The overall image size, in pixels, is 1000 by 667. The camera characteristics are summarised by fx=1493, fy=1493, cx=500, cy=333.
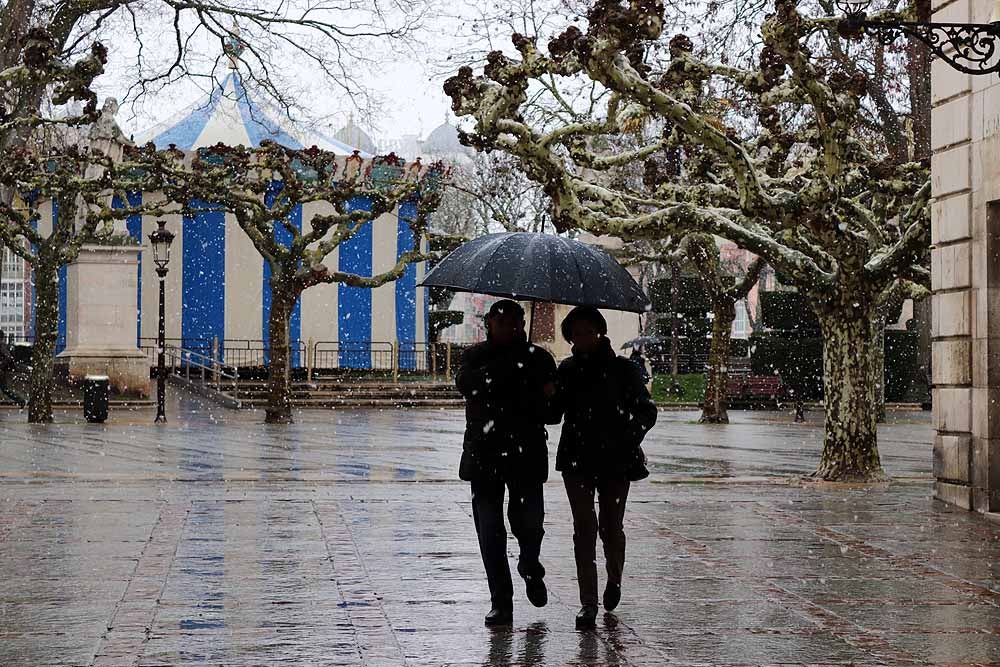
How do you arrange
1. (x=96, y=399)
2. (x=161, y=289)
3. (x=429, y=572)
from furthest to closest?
(x=161, y=289) < (x=96, y=399) < (x=429, y=572)

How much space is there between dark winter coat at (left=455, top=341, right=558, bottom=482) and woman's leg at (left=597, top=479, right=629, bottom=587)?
0.42 m

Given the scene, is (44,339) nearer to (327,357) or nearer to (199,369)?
(199,369)

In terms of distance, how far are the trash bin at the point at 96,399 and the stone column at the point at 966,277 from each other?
18.5m

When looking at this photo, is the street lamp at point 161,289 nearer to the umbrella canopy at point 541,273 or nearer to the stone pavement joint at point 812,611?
the stone pavement joint at point 812,611

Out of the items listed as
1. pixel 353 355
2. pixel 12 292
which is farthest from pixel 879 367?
pixel 12 292

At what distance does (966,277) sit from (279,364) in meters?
19.1

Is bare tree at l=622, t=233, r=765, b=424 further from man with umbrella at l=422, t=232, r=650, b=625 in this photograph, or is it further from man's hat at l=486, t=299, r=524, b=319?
man's hat at l=486, t=299, r=524, b=319

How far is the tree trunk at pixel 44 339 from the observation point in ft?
89.7

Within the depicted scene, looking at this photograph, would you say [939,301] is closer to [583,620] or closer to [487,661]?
[583,620]

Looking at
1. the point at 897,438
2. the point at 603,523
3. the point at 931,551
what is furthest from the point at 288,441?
the point at 603,523

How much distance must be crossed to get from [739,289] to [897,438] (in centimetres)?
615

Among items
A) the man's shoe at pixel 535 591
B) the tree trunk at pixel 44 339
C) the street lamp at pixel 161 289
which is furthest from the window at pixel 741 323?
the man's shoe at pixel 535 591

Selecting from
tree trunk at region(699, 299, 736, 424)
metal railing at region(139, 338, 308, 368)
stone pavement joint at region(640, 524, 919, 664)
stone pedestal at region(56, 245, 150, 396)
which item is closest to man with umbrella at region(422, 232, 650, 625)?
stone pavement joint at region(640, 524, 919, 664)

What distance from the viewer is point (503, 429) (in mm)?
7215
